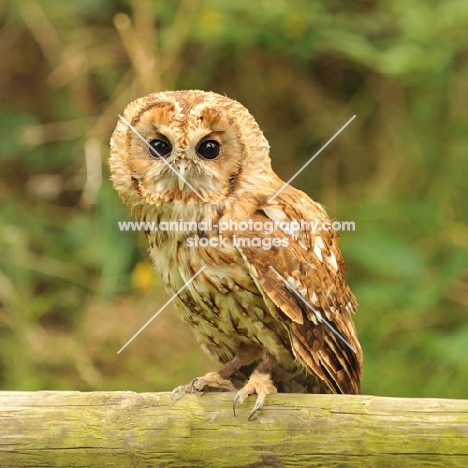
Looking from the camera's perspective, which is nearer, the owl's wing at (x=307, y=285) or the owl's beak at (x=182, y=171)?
the owl's beak at (x=182, y=171)

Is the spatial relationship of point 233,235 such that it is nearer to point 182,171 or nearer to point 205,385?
point 182,171

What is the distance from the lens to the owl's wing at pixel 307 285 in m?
1.81

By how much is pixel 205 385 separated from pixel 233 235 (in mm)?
369

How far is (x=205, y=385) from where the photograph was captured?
1.93 metres

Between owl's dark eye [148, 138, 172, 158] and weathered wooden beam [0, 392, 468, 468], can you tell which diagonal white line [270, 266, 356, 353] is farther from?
owl's dark eye [148, 138, 172, 158]

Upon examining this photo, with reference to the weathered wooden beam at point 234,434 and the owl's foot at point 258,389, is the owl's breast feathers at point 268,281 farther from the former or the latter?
the weathered wooden beam at point 234,434

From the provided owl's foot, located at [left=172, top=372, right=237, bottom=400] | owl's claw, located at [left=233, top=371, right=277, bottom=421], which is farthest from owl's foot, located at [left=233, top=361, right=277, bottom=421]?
owl's foot, located at [left=172, top=372, right=237, bottom=400]

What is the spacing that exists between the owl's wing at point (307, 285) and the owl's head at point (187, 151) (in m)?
A: 0.10

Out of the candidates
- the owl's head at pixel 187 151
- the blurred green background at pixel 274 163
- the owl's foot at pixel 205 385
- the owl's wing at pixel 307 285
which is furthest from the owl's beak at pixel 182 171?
the blurred green background at pixel 274 163

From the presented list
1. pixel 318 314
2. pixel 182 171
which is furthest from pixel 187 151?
pixel 318 314

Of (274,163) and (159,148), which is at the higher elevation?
(159,148)

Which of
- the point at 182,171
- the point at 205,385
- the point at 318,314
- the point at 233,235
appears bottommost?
the point at 205,385

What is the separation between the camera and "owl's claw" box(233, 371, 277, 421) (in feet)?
5.73

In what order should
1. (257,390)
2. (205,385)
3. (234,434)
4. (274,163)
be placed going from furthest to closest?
(274,163), (205,385), (257,390), (234,434)
